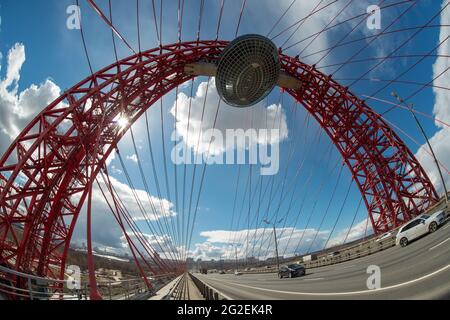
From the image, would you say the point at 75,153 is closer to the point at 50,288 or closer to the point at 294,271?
the point at 50,288

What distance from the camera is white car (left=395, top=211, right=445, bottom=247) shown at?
55.8 ft

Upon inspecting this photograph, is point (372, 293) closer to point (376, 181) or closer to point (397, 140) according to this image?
point (376, 181)

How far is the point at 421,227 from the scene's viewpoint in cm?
1741

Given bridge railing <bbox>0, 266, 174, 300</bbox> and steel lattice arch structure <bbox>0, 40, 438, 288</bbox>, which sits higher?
steel lattice arch structure <bbox>0, 40, 438, 288</bbox>

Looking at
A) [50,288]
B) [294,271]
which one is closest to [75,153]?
[50,288]

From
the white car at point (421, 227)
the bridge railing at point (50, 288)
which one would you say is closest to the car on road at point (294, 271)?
the white car at point (421, 227)

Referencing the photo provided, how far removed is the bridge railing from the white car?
18.8 metres

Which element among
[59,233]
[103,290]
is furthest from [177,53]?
[103,290]

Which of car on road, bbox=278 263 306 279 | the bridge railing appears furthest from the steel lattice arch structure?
car on road, bbox=278 263 306 279

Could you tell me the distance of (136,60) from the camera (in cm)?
2056

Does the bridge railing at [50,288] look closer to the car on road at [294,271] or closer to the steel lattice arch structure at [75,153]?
the steel lattice arch structure at [75,153]

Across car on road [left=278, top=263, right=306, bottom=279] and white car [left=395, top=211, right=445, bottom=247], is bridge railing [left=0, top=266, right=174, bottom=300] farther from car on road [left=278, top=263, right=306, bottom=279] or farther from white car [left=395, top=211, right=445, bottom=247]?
white car [left=395, top=211, right=445, bottom=247]

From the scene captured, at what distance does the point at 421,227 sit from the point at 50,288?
2287 cm
